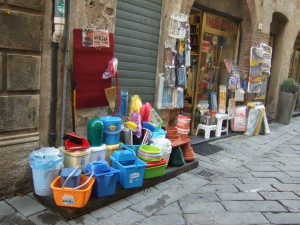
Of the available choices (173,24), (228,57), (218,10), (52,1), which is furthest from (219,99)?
(52,1)

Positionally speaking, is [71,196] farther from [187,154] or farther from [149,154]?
[187,154]

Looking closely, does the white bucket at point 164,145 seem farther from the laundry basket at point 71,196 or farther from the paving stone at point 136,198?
the laundry basket at point 71,196

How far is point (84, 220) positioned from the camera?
3.26 meters

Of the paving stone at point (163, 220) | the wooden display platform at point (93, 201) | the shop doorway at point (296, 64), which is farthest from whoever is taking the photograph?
the shop doorway at point (296, 64)

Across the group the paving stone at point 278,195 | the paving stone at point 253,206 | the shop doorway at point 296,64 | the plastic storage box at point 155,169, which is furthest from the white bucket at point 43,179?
the shop doorway at point 296,64

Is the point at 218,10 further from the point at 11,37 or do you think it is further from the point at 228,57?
the point at 11,37

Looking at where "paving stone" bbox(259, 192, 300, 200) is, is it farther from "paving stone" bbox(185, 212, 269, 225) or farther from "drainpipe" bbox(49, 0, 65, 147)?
"drainpipe" bbox(49, 0, 65, 147)

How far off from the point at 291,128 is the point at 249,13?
158 inches

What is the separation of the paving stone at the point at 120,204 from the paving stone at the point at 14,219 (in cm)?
93

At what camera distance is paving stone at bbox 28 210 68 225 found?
10.4ft

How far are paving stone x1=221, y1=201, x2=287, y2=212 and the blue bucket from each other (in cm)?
168

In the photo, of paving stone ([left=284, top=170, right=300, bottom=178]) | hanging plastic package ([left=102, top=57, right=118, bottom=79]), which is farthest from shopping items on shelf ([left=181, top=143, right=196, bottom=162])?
hanging plastic package ([left=102, top=57, right=118, bottom=79])

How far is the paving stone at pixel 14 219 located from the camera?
3124mm

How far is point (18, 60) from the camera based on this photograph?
11.5 feet
